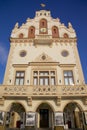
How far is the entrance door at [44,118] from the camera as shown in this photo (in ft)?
60.8

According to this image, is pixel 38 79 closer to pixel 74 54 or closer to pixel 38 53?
pixel 38 53

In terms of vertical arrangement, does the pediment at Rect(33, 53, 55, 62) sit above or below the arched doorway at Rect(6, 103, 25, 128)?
above

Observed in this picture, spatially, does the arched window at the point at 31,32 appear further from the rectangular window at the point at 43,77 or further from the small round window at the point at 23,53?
the rectangular window at the point at 43,77

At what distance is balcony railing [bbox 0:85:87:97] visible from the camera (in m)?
17.1

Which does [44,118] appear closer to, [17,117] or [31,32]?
[17,117]

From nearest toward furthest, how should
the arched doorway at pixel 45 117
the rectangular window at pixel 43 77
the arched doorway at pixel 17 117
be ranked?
the arched doorway at pixel 45 117 < the rectangular window at pixel 43 77 < the arched doorway at pixel 17 117

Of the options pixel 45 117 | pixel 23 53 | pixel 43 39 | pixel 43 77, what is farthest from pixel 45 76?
pixel 43 39

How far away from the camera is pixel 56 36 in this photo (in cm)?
2352

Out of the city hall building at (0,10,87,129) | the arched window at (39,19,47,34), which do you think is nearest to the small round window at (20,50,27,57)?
the city hall building at (0,10,87,129)

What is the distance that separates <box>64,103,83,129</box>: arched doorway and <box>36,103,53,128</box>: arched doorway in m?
2.65

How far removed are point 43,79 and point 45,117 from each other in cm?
511

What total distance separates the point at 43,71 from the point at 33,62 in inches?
76.2

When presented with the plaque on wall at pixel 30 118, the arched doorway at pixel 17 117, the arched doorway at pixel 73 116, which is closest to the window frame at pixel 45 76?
the arched doorway at pixel 73 116

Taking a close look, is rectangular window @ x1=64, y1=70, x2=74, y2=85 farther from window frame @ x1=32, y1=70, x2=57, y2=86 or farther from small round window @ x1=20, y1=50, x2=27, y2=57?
small round window @ x1=20, y1=50, x2=27, y2=57
